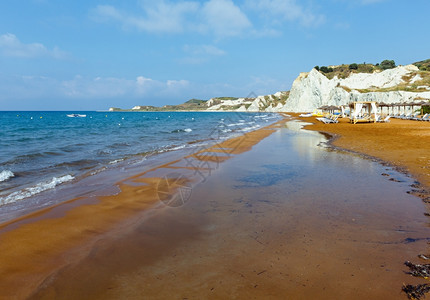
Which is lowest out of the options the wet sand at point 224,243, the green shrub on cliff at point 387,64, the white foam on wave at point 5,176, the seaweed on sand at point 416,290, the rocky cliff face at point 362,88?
the wet sand at point 224,243

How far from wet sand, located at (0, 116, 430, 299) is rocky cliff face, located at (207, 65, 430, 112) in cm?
5739

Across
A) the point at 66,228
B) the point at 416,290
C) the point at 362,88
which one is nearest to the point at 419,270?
the point at 416,290

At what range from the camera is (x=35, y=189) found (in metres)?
8.28

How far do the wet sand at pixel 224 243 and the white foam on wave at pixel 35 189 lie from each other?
6.64 ft

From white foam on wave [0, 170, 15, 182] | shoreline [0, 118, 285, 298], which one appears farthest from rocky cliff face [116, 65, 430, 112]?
white foam on wave [0, 170, 15, 182]

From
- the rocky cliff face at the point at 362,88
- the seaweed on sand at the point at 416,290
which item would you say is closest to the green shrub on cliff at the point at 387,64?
the rocky cliff face at the point at 362,88

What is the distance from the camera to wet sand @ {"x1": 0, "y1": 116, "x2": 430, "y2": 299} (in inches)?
128

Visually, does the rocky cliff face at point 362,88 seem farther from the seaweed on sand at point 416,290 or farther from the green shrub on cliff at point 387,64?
the seaweed on sand at point 416,290

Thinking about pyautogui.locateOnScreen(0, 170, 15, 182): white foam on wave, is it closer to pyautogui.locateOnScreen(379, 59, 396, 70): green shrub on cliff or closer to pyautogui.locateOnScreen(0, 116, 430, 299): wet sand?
pyautogui.locateOnScreen(0, 116, 430, 299): wet sand

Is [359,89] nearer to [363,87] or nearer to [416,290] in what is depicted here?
[363,87]

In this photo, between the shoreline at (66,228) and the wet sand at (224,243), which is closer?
the wet sand at (224,243)

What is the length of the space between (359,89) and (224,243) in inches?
3002

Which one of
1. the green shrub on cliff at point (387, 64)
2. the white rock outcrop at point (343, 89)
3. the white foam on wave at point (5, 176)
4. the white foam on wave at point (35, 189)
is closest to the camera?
the white foam on wave at point (35, 189)

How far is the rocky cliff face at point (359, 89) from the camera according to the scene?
54219mm
